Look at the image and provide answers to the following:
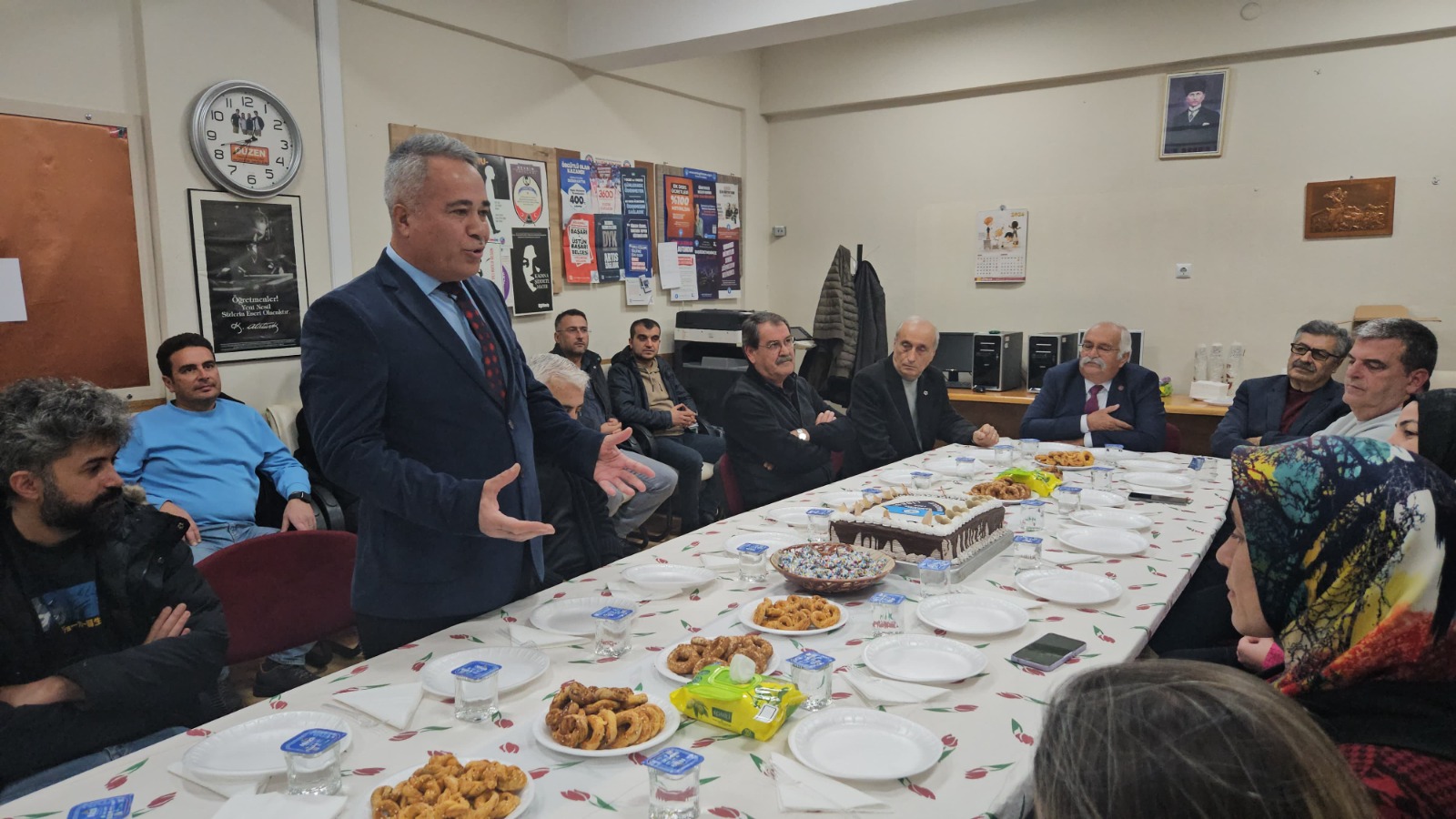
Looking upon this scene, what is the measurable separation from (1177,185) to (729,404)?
11.9ft

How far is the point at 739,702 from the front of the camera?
121 cm

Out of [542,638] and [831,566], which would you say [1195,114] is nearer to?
[831,566]

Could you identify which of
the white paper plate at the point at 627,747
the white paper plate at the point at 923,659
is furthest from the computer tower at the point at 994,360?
the white paper plate at the point at 627,747

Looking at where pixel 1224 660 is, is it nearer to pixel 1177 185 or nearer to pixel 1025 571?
pixel 1025 571

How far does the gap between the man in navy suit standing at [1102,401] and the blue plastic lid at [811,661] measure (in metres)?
2.86

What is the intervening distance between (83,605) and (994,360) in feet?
16.0

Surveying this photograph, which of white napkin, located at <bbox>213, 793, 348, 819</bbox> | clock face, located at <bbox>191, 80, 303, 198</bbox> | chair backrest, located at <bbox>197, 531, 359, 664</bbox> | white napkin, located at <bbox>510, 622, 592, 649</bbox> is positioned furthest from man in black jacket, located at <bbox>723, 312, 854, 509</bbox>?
white napkin, located at <bbox>213, 793, 348, 819</bbox>

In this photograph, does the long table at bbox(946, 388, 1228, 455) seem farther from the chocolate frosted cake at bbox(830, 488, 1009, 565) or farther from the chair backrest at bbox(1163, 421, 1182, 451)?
the chocolate frosted cake at bbox(830, 488, 1009, 565)

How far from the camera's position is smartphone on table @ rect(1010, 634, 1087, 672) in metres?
1.45

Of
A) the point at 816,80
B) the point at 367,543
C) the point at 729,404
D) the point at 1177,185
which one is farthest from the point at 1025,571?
the point at 816,80

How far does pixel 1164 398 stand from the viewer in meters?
5.13

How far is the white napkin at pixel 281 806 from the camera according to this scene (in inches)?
40.0

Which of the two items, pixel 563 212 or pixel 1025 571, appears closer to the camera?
pixel 1025 571

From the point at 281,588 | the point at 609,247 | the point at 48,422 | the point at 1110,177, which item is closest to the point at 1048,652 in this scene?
the point at 281,588
